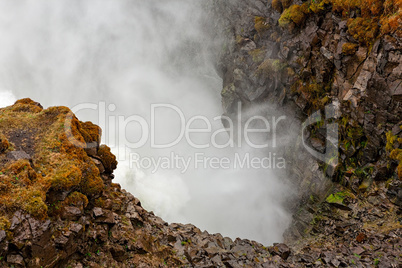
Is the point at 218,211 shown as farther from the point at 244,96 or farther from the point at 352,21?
the point at 352,21

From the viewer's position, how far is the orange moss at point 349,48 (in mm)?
23109

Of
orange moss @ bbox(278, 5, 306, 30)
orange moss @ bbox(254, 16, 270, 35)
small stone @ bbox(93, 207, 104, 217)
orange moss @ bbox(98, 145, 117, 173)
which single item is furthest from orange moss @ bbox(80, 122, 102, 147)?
orange moss @ bbox(254, 16, 270, 35)

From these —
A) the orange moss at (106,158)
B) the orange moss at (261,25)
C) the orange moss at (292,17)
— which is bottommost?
the orange moss at (106,158)

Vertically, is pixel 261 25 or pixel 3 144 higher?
pixel 261 25

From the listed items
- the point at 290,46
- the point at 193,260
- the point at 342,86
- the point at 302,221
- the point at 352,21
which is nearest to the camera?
the point at 193,260

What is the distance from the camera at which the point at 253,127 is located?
1571 inches

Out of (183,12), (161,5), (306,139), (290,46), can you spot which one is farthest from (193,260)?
(161,5)

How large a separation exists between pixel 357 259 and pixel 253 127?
25.0m

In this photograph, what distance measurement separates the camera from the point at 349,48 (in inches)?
921

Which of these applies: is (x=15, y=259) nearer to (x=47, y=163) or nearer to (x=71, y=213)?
(x=71, y=213)

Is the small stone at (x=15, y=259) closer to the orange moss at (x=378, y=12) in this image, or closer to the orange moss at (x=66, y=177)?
the orange moss at (x=66, y=177)

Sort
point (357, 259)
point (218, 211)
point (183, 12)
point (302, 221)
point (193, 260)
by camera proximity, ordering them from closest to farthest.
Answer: point (193, 260)
point (357, 259)
point (302, 221)
point (218, 211)
point (183, 12)

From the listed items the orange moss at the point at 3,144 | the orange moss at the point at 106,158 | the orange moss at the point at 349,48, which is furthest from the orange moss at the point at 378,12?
the orange moss at the point at 3,144

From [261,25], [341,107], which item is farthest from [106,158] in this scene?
[261,25]
